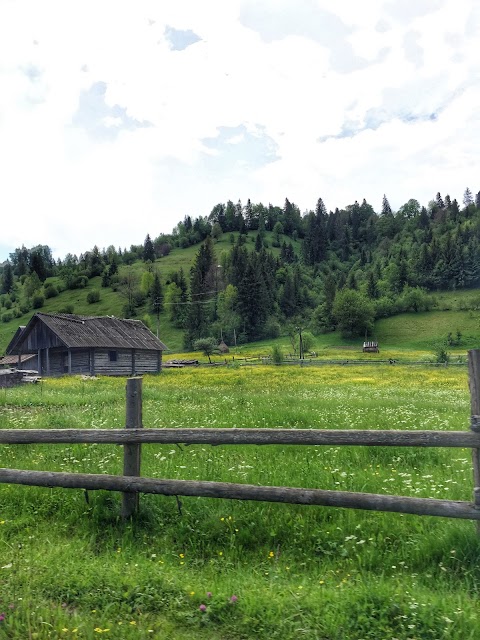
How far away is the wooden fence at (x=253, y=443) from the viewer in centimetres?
495

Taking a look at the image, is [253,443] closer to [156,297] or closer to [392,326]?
[392,326]

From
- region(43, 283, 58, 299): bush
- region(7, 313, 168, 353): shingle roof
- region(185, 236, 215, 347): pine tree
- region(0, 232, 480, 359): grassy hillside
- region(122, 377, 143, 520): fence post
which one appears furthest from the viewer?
region(43, 283, 58, 299): bush

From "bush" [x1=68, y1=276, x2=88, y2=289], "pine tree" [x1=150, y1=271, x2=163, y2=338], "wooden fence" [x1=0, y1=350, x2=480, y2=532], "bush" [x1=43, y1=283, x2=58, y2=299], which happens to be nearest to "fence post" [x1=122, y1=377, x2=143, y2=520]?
"wooden fence" [x1=0, y1=350, x2=480, y2=532]

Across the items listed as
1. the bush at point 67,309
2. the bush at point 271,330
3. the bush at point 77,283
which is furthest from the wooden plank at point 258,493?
the bush at point 77,283

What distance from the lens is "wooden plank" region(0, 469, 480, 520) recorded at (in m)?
4.82

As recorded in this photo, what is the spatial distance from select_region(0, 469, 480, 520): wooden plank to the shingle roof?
145ft

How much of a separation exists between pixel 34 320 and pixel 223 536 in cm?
5180

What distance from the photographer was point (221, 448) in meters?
9.27

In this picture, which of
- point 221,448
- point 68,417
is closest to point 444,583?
point 221,448

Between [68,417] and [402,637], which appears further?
[68,417]

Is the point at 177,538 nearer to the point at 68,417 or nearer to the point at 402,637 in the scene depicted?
the point at 402,637

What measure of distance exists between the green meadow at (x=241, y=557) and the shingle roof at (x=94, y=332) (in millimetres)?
43294

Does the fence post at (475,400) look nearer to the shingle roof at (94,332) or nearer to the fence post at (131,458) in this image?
the fence post at (131,458)

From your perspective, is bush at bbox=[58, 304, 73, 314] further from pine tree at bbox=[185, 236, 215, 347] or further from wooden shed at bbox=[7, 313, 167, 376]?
wooden shed at bbox=[7, 313, 167, 376]
